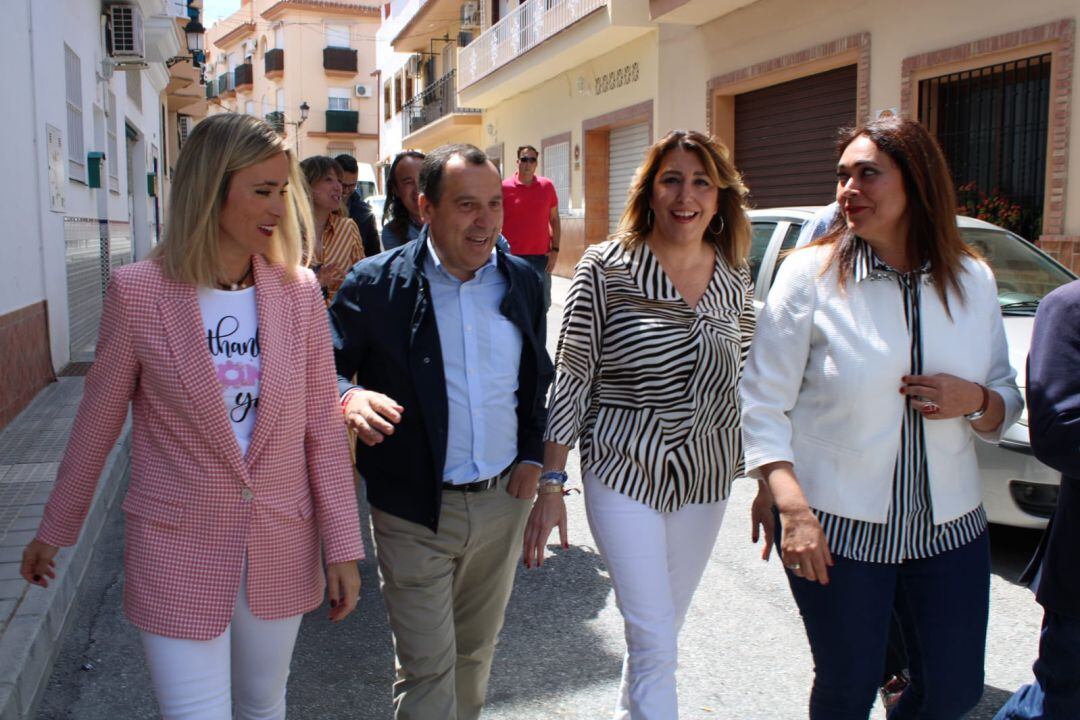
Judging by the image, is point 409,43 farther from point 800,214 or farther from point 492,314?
point 492,314

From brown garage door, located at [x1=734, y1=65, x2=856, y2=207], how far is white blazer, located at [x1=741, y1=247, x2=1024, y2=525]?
11054mm

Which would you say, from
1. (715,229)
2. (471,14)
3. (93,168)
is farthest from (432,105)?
(715,229)

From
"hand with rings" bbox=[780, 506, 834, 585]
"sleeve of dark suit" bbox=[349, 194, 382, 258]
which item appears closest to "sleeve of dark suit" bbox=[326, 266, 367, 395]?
"hand with rings" bbox=[780, 506, 834, 585]

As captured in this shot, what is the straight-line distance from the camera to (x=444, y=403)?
2.86 meters

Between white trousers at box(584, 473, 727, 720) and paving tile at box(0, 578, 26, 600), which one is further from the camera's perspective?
paving tile at box(0, 578, 26, 600)

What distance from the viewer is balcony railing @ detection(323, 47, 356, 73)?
5466 centimetres

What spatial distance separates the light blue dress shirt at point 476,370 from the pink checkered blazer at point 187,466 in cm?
48

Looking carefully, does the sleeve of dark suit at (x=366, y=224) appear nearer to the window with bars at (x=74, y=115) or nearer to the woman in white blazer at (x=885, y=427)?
the woman in white blazer at (x=885, y=427)

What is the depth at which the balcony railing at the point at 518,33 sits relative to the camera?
1958 cm

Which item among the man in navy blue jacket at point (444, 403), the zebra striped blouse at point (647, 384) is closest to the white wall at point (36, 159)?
the man in navy blue jacket at point (444, 403)

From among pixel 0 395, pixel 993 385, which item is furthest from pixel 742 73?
pixel 993 385

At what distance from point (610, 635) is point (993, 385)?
6.97 ft

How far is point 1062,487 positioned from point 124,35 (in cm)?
1338

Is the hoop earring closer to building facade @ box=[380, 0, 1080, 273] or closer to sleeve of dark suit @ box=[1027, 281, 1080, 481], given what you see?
building facade @ box=[380, 0, 1080, 273]
